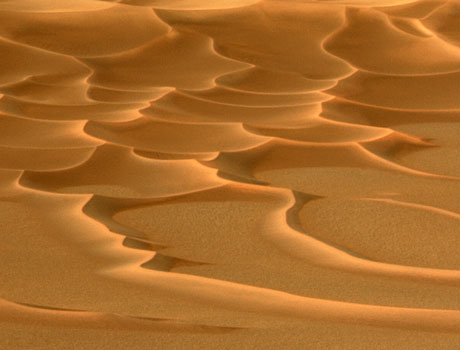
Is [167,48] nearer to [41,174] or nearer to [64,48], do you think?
[64,48]

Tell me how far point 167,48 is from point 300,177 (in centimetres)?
170

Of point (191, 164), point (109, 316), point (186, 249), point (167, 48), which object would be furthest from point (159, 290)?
point (167, 48)

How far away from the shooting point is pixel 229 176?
229 centimetres

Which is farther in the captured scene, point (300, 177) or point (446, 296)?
point (300, 177)

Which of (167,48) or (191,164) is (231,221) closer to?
(191,164)

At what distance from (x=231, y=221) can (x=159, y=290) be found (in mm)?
441

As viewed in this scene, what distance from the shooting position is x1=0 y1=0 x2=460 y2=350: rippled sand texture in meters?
1.51

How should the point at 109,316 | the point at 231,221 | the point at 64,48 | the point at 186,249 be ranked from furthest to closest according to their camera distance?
the point at 64,48
the point at 231,221
the point at 186,249
the point at 109,316

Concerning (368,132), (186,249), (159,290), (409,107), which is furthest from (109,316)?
(409,107)

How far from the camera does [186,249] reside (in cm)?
186

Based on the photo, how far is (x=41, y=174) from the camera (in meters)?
2.34

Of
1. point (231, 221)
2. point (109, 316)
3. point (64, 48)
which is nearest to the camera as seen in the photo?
point (109, 316)

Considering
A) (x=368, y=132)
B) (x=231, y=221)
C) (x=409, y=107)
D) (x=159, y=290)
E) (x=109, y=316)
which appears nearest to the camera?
(x=109, y=316)

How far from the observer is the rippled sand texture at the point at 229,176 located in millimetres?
1515
